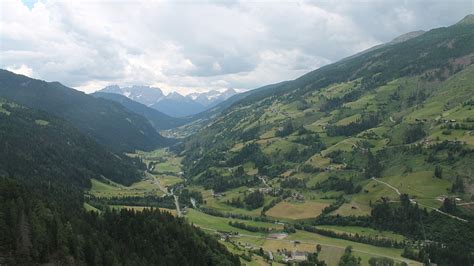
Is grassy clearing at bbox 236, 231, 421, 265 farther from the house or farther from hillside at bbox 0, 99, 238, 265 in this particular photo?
hillside at bbox 0, 99, 238, 265

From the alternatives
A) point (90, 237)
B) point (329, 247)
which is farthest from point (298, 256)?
point (90, 237)

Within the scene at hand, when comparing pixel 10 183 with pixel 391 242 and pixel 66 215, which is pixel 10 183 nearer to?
pixel 66 215

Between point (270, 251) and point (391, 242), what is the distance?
159ft

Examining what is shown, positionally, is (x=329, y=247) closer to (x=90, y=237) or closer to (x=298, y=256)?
(x=298, y=256)

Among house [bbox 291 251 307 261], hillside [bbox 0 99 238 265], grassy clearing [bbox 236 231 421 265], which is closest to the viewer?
hillside [bbox 0 99 238 265]

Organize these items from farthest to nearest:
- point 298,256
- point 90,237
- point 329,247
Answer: point 329,247, point 298,256, point 90,237

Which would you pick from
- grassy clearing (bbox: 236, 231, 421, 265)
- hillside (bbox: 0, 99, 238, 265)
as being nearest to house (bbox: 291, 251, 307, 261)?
grassy clearing (bbox: 236, 231, 421, 265)

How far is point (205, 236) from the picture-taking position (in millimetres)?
159750

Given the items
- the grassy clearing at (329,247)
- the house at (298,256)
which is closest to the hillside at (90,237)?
the house at (298,256)

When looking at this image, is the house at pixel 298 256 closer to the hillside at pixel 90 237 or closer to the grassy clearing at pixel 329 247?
the grassy clearing at pixel 329 247

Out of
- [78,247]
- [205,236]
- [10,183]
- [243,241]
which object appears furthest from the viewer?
[243,241]

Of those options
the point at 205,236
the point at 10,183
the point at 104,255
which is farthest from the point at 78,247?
the point at 205,236

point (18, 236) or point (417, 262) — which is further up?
point (18, 236)

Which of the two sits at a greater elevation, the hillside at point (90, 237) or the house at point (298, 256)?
the hillside at point (90, 237)
